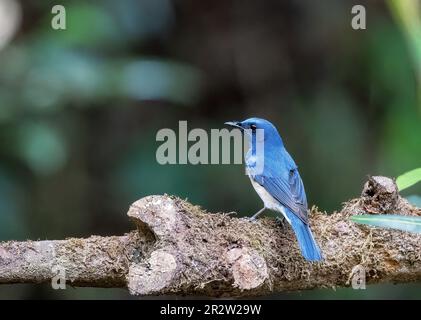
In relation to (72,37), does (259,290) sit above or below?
below

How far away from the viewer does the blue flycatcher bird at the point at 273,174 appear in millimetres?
3777

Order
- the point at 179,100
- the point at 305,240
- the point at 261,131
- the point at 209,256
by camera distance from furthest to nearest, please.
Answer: the point at 179,100
the point at 261,131
the point at 305,240
the point at 209,256

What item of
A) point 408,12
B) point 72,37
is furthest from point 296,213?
point 72,37

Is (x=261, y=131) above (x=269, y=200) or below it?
above

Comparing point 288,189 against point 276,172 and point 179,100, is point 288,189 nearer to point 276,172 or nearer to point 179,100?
point 276,172

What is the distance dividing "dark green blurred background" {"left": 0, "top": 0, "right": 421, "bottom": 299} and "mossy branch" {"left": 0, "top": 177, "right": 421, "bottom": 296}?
6.63 feet

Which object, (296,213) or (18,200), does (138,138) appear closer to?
(18,200)

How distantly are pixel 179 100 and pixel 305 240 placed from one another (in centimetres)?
235

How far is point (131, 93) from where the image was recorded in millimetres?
5301

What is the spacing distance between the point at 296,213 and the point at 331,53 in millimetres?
3712

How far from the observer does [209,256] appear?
2.96 meters

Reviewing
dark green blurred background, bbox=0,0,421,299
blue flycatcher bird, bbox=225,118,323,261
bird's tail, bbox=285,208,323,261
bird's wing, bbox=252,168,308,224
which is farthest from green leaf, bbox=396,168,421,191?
dark green blurred background, bbox=0,0,421,299

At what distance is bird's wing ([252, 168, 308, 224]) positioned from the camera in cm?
380

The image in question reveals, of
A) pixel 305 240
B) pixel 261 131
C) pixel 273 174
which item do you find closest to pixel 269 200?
pixel 273 174
